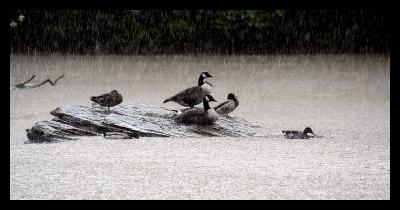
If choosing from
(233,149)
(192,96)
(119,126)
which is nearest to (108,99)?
(119,126)

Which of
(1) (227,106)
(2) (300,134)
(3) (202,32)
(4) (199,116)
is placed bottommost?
(2) (300,134)

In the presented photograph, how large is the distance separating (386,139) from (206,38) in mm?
6756

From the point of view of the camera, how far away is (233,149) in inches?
207

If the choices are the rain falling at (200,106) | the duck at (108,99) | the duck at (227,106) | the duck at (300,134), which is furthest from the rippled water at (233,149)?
the duck at (108,99)

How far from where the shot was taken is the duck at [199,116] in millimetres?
5934

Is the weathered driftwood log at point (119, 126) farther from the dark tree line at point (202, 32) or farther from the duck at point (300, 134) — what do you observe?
the dark tree line at point (202, 32)

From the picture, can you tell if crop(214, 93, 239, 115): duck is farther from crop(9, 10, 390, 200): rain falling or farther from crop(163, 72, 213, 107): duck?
crop(163, 72, 213, 107): duck

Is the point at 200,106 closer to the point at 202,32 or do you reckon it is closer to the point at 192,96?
the point at 192,96

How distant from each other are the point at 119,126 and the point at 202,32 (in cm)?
644

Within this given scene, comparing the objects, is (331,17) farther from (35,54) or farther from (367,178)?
(367,178)

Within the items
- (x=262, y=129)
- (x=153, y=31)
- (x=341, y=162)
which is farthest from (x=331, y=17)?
(x=341, y=162)

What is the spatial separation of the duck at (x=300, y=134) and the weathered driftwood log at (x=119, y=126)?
12.9 inches
